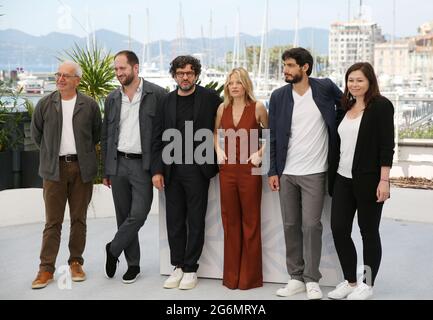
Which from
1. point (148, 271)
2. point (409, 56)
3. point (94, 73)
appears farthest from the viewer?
point (409, 56)

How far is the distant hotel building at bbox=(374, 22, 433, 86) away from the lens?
189 feet

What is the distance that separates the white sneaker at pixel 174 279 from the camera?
4.14 meters

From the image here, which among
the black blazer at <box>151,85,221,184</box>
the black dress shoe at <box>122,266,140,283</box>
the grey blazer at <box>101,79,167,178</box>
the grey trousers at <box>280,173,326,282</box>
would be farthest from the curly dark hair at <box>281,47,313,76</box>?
the black dress shoe at <box>122,266,140,283</box>

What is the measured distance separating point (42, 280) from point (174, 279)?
0.82 metres

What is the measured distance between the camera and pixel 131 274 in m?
4.30

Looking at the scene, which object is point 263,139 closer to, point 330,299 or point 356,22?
point 330,299

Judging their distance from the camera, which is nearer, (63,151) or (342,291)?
(342,291)

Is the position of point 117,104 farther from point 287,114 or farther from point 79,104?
point 287,114

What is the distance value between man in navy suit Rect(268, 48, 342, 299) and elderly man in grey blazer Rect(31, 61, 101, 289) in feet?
3.83

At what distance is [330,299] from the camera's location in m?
3.84

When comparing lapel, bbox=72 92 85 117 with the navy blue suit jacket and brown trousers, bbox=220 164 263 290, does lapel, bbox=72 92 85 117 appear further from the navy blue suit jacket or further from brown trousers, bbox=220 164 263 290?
the navy blue suit jacket

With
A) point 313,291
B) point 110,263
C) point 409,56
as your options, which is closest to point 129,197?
point 110,263

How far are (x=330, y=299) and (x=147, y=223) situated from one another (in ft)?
9.49

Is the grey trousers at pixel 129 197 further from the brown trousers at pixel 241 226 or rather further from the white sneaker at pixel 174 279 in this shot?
the brown trousers at pixel 241 226
